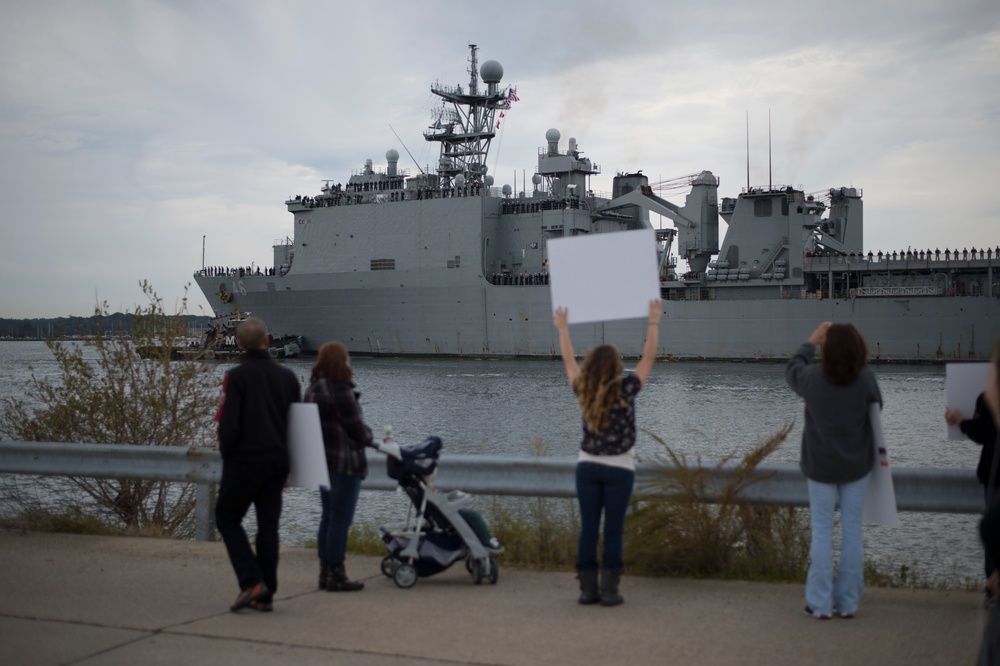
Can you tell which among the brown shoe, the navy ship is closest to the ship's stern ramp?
the navy ship

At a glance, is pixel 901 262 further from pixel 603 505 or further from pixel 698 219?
pixel 603 505

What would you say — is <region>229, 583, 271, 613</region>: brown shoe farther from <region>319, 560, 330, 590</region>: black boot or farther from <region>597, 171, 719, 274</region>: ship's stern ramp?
<region>597, 171, 719, 274</region>: ship's stern ramp

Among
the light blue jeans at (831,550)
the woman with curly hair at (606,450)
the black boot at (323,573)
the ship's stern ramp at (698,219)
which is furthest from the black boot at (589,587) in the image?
the ship's stern ramp at (698,219)

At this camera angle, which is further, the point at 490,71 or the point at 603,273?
the point at 490,71

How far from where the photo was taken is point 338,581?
5.07 metres

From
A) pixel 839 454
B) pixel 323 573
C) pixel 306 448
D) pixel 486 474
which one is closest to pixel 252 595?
pixel 323 573

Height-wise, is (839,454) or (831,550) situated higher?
(839,454)

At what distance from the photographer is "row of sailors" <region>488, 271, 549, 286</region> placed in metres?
46.4

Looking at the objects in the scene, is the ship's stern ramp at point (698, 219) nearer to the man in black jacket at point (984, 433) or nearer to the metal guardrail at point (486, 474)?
the metal guardrail at point (486, 474)

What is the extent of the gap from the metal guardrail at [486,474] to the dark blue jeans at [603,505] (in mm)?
903

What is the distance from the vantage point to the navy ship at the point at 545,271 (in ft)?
134

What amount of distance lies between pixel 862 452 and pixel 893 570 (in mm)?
3549

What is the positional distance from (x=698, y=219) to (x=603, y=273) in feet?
146

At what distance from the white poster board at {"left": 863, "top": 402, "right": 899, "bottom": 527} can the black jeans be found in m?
2.96
